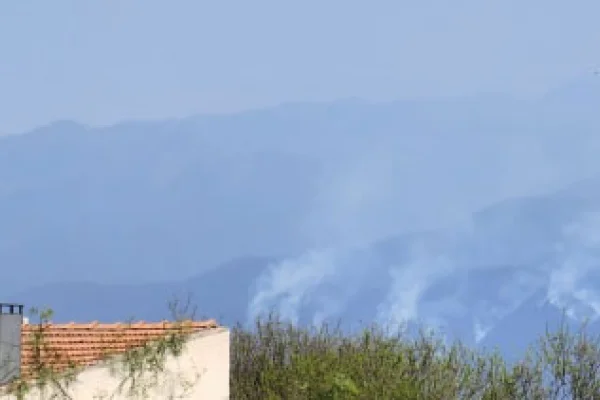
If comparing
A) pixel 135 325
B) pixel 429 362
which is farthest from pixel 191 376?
pixel 429 362

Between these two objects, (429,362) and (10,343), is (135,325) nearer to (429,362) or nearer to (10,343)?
(10,343)

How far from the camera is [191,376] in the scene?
25.7m

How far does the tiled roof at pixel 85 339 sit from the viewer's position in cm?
2441

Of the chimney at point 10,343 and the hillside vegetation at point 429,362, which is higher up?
the hillside vegetation at point 429,362

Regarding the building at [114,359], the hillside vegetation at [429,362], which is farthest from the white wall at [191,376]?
the hillside vegetation at [429,362]

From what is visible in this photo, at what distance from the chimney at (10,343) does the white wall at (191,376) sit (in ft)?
4.15

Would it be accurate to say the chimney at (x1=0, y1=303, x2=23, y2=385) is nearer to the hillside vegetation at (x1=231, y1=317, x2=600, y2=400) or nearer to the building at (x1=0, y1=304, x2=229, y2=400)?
the building at (x1=0, y1=304, x2=229, y2=400)

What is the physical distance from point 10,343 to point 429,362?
1558cm

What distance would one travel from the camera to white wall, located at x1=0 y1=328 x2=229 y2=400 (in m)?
24.2

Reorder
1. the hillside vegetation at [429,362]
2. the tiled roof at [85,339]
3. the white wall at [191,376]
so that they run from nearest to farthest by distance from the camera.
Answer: the white wall at [191,376]
the tiled roof at [85,339]
the hillside vegetation at [429,362]

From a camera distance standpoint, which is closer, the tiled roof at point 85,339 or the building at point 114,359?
the building at point 114,359

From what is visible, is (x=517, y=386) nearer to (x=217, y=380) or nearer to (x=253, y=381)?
(x=253, y=381)

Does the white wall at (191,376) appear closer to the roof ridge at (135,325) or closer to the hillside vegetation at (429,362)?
the roof ridge at (135,325)

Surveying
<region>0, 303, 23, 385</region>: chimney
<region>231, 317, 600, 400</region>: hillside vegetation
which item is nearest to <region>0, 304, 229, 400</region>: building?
<region>0, 303, 23, 385</region>: chimney
